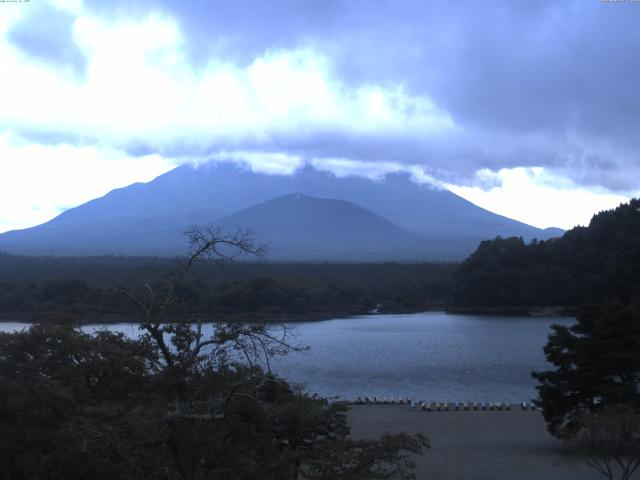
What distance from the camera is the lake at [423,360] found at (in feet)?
69.0

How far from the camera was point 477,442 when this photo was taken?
1367 cm

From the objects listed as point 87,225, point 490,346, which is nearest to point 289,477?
point 490,346

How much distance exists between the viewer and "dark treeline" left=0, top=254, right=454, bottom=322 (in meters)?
37.1

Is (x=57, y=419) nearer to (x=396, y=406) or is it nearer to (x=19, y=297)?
(x=396, y=406)

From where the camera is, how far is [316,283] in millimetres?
51094

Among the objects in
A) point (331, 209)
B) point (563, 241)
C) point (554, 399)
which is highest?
point (331, 209)

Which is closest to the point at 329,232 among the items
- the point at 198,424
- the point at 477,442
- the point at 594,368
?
the point at 477,442

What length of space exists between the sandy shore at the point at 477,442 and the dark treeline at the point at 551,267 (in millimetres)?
29390

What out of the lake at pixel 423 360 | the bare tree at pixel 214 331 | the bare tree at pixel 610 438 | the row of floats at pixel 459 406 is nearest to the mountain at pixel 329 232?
the lake at pixel 423 360

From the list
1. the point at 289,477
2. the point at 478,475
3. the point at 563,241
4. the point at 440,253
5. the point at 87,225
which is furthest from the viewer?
the point at 87,225

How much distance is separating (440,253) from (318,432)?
110 m

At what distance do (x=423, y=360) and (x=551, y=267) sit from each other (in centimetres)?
2359

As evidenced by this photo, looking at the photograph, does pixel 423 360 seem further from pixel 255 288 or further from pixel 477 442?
pixel 255 288

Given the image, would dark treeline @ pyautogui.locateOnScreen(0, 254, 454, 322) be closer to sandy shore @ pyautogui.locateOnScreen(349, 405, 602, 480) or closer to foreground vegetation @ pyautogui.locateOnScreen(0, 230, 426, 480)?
sandy shore @ pyautogui.locateOnScreen(349, 405, 602, 480)
